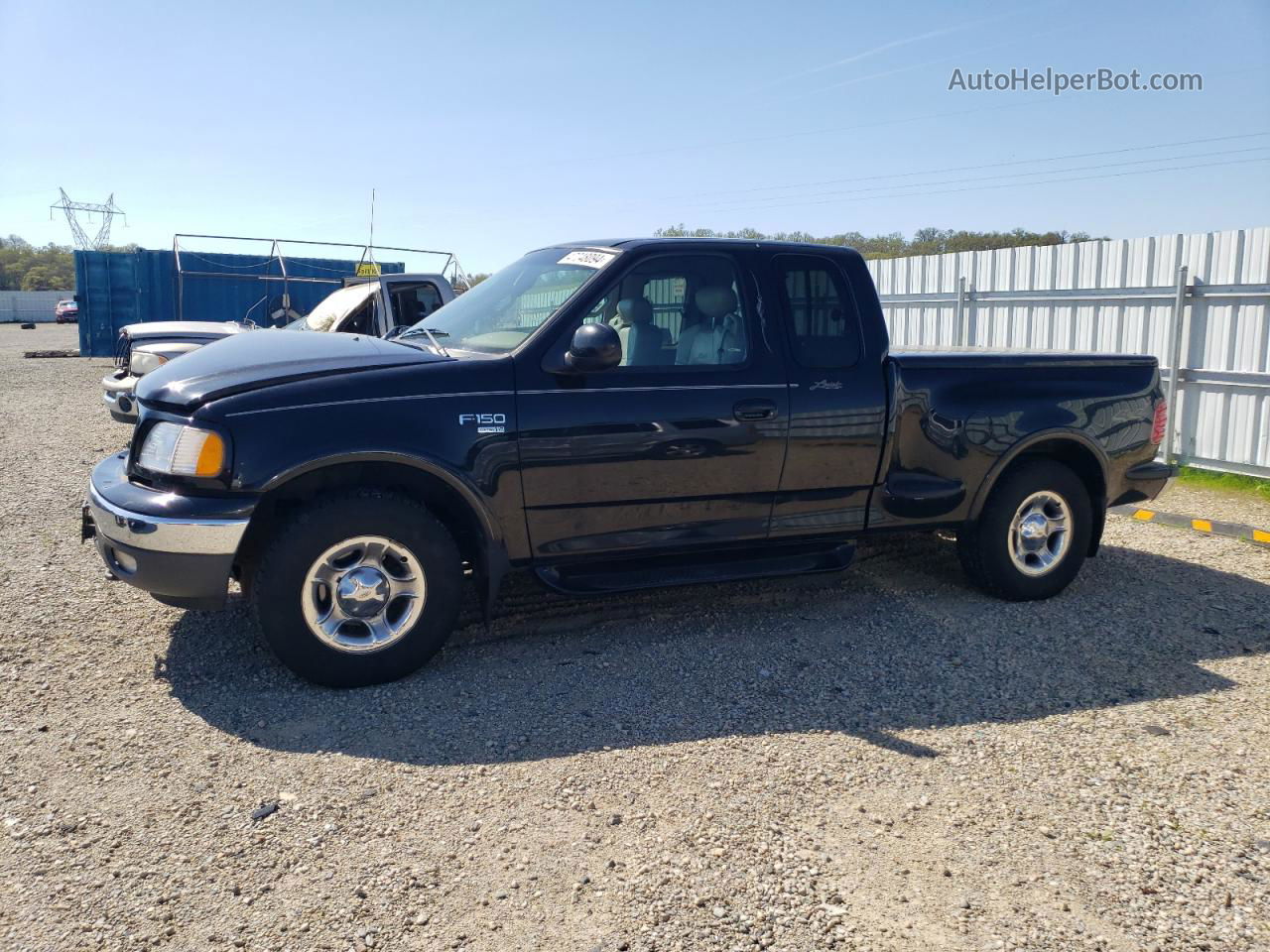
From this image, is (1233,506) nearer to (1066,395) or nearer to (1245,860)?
(1066,395)

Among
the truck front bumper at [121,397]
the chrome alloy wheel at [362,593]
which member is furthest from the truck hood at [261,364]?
the truck front bumper at [121,397]

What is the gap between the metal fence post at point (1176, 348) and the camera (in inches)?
392

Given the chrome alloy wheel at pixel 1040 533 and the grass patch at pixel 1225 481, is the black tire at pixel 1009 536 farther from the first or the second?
the grass patch at pixel 1225 481

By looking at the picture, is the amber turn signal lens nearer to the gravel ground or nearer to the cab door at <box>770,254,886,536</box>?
the gravel ground

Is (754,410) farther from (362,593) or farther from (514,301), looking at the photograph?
Result: (362,593)

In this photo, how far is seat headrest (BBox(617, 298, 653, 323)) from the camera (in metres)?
4.77

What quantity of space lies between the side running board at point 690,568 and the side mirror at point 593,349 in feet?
3.11

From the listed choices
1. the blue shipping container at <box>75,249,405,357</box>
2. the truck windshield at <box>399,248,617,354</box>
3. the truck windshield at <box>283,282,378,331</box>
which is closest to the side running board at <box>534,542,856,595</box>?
the truck windshield at <box>399,248,617,354</box>

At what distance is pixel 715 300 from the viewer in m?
4.98

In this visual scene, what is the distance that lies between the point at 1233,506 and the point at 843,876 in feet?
24.6

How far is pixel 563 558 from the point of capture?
466 centimetres

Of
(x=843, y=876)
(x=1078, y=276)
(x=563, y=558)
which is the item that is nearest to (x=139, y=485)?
(x=563, y=558)

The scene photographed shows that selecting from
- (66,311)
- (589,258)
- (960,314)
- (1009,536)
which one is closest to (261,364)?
(589,258)

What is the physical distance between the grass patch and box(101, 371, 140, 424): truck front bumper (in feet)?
33.7
